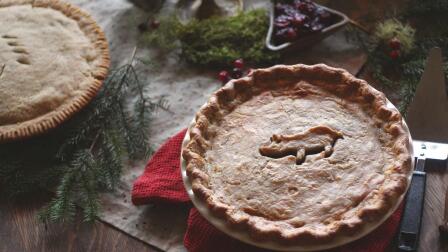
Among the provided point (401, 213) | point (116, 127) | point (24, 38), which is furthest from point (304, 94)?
point (24, 38)

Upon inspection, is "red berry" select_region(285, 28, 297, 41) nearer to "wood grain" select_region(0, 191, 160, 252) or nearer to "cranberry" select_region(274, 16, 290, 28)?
"cranberry" select_region(274, 16, 290, 28)

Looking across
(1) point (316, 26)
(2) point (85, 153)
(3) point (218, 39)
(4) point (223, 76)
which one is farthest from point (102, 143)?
(1) point (316, 26)

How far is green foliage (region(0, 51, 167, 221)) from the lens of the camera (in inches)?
86.3

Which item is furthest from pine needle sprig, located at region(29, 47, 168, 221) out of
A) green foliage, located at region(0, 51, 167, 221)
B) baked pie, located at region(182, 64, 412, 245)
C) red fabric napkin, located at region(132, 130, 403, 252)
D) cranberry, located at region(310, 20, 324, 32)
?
cranberry, located at region(310, 20, 324, 32)

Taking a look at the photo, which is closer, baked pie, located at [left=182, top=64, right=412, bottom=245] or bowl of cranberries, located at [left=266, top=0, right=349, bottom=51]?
baked pie, located at [left=182, top=64, right=412, bottom=245]

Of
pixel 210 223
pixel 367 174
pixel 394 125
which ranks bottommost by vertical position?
pixel 210 223

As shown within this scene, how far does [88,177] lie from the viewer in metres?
2.24

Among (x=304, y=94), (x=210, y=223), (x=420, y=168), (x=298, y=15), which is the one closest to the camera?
(x=210, y=223)

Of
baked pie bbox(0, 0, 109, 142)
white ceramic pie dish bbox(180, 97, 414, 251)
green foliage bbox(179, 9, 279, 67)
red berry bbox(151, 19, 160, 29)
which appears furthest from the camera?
red berry bbox(151, 19, 160, 29)

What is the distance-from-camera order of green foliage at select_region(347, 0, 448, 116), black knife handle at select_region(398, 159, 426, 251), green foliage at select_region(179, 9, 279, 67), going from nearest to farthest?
black knife handle at select_region(398, 159, 426, 251), green foliage at select_region(347, 0, 448, 116), green foliage at select_region(179, 9, 279, 67)

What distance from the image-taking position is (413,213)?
1909 mm

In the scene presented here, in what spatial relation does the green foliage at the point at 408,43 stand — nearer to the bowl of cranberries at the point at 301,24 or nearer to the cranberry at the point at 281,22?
the bowl of cranberries at the point at 301,24

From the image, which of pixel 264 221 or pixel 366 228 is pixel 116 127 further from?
pixel 366 228

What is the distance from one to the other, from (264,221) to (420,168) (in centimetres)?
63
